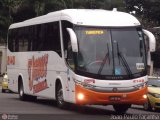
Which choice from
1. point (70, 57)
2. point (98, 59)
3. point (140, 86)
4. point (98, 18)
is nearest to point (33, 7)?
point (98, 18)

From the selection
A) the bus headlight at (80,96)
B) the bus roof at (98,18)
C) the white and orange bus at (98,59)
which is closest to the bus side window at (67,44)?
the white and orange bus at (98,59)

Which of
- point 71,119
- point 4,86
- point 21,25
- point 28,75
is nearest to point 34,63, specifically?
point 28,75

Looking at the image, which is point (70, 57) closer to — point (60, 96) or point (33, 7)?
point (60, 96)

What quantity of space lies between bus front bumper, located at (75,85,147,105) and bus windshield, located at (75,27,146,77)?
621mm

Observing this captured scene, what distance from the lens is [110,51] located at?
18141 millimetres

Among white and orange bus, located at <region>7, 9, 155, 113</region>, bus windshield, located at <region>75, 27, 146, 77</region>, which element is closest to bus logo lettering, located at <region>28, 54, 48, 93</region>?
white and orange bus, located at <region>7, 9, 155, 113</region>

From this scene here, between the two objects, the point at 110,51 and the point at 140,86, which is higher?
the point at 110,51

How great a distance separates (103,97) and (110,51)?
5.11 ft

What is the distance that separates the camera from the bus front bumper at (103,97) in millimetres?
17734

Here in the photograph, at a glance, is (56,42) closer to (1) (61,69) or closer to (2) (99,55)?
Answer: (1) (61,69)

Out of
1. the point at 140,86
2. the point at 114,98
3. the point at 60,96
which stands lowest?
the point at 60,96

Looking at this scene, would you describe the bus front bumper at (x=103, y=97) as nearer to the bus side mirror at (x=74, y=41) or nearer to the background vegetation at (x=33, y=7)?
the bus side mirror at (x=74, y=41)

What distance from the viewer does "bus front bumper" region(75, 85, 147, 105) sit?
17734 mm

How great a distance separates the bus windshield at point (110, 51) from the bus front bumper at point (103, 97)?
62 cm
